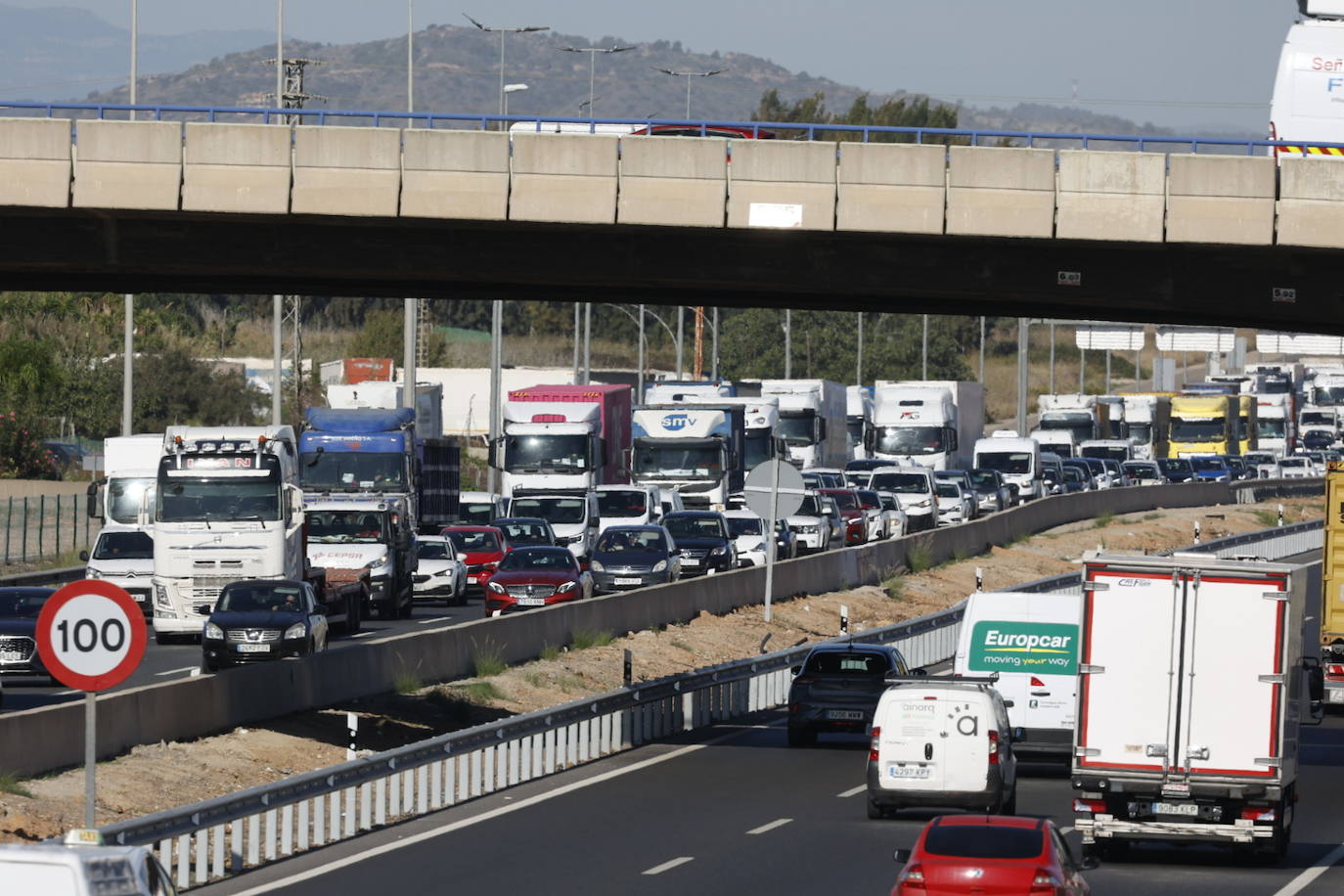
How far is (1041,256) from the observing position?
27797 millimetres

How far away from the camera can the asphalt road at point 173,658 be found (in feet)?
96.9

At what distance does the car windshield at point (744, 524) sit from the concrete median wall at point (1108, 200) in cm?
2505

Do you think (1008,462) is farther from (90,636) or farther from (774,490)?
(90,636)

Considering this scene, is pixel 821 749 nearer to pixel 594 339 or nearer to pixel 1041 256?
pixel 1041 256

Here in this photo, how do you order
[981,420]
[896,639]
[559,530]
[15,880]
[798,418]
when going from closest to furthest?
[15,880]
[896,639]
[559,530]
[798,418]
[981,420]

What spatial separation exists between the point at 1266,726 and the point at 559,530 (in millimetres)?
30122

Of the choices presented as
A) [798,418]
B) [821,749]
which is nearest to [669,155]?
[821,749]

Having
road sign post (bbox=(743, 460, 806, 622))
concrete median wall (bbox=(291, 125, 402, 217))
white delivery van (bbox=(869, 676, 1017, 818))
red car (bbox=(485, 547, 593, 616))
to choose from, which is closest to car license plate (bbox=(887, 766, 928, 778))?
white delivery van (bbox=(869, 676, 1017, 818))

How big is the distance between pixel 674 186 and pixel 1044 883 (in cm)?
1359

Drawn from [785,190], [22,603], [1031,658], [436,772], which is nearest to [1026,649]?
[1031,658]

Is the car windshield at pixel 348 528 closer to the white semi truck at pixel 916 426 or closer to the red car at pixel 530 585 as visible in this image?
the red car at pixel 530 585

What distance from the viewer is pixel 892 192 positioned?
26.2m

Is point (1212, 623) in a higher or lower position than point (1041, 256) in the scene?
lower

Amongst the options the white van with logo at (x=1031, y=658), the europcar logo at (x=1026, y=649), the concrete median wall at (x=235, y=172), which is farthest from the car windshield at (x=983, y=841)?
the concrete median wall at (x=235, y=172)
